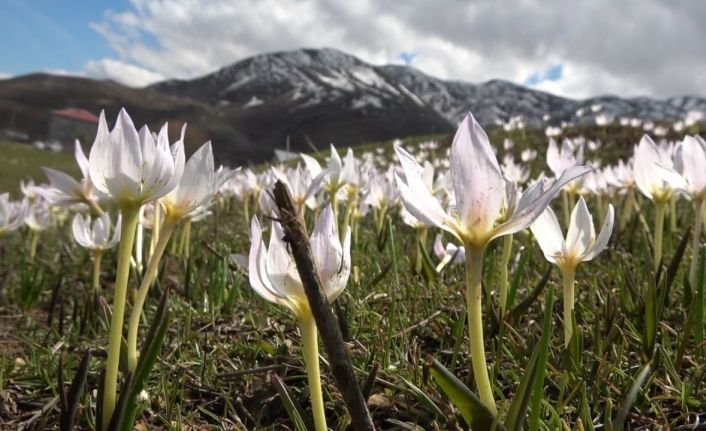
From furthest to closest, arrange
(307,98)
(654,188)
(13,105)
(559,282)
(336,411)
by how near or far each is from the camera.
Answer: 1. (307,98)
2. (13,105)
3. (559,282)
4. (654,188)
5. (336,411)

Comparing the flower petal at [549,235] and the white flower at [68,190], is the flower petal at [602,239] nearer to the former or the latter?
the flower petal at [549,235]

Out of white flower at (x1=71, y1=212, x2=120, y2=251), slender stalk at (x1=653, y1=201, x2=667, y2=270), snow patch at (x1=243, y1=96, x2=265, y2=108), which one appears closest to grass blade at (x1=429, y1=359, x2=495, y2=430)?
slender stalk at (x1=653, y1=201, x2=667, y2=270)

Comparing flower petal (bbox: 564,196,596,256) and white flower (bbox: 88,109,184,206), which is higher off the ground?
white flower (bbox: 88,109,184,206)

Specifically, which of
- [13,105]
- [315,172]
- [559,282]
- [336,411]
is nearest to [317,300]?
[336,411]

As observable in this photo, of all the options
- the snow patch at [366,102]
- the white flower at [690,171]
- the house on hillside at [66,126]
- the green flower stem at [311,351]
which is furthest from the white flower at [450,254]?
the snow patch at [366,102]

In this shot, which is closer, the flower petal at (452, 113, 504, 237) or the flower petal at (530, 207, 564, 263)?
the flower petal at (452, 113, 504, 237)

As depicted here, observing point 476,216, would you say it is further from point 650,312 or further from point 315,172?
point 315,172

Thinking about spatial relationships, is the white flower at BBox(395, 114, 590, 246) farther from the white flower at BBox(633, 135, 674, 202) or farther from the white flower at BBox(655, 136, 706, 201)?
the white flower at BBox(633, 135, 674, 202)
